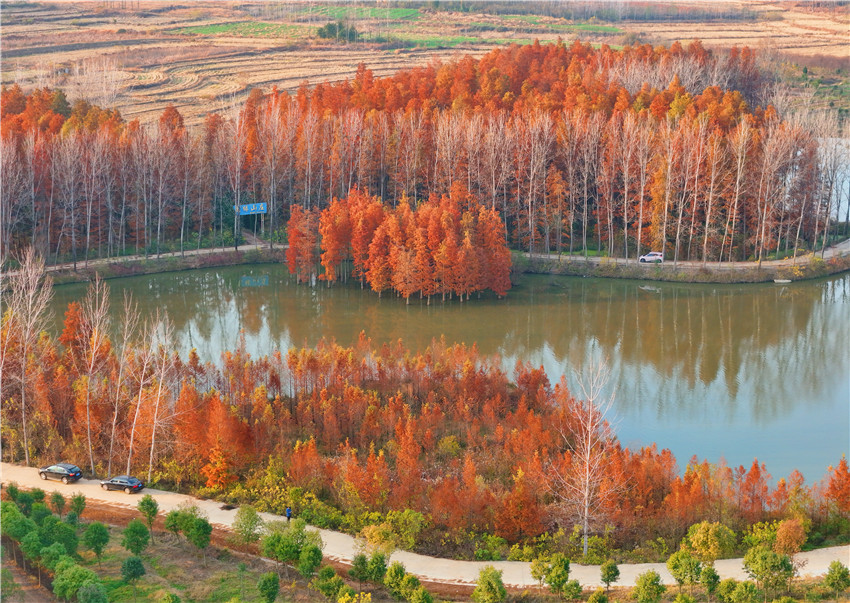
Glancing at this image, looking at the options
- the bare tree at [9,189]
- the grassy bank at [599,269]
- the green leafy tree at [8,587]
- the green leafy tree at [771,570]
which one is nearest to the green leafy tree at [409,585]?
the green leafy tree at [771,570]

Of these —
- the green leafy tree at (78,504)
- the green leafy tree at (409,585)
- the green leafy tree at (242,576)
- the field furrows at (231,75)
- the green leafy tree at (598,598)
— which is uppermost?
the field furrows at (231,75)

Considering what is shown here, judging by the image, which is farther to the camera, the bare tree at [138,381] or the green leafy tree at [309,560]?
the bare tree at [138,381]

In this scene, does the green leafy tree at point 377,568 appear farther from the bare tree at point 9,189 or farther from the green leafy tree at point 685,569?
the bare tree at point 9,189

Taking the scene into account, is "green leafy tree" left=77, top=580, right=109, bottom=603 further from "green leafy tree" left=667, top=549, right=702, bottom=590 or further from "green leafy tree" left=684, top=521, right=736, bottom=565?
"green leafy tree" left=684, top=521, right=736, bottom=565

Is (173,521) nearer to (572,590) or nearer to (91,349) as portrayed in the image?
(572,590)

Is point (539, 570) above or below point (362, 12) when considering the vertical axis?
below

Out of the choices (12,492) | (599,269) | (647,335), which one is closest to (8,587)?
(12,492)
